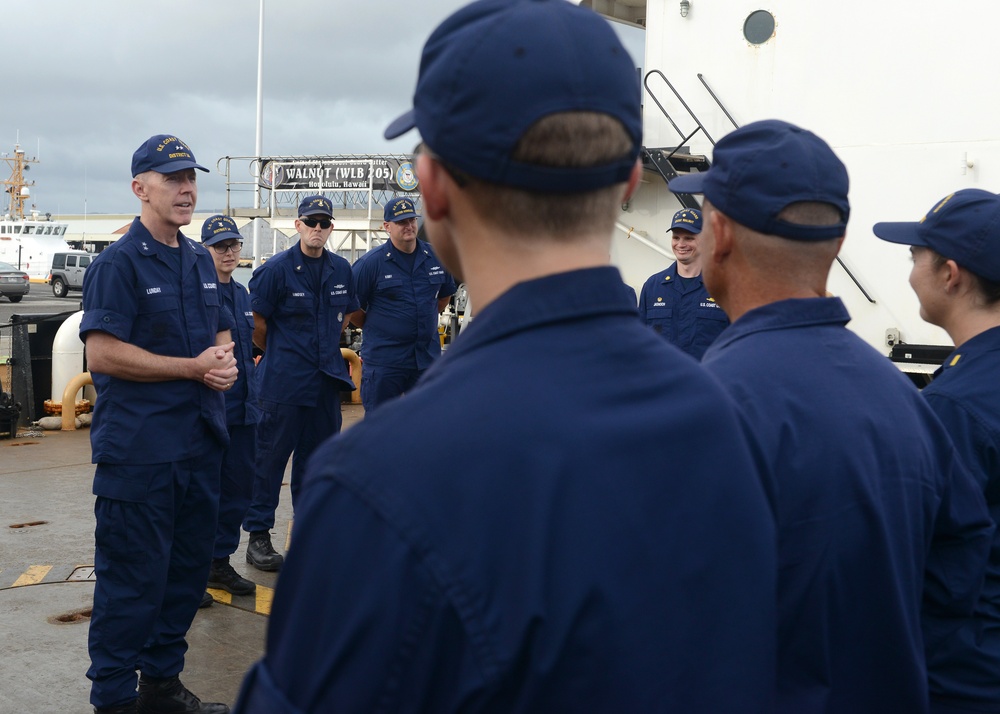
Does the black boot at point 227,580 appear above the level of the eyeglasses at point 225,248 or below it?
below

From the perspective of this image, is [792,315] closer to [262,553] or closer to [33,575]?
[262,553]

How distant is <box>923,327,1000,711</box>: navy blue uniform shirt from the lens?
1.97 meters

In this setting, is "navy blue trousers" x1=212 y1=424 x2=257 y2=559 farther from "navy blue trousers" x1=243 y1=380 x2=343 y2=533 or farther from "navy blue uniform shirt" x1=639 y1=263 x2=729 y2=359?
"navy blue uniform shirt" x1=639 y1=263 x2=729 y2=359

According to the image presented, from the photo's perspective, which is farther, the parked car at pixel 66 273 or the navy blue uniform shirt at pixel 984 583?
the parked car at pixel 66 273

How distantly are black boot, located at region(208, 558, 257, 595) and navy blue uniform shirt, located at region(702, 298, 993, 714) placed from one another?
13.4 ft

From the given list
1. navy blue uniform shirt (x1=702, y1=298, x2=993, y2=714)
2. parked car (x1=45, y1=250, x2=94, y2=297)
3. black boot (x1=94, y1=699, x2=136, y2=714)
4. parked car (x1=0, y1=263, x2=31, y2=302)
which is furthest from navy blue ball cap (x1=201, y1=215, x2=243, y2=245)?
parked car (x1=45, y1=250, x2=94, y2=297)

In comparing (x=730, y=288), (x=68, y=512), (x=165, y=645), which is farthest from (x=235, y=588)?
(x=730, y=288)

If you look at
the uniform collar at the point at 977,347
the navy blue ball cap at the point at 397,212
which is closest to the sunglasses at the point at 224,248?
the navy blue ball cap at the point at 397,212

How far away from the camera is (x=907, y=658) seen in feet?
5.18

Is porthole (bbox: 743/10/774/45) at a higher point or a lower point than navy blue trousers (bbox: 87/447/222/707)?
higher

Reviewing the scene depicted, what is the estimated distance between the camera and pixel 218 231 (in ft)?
18.5

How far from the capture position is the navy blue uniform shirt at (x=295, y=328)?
19.1 ft

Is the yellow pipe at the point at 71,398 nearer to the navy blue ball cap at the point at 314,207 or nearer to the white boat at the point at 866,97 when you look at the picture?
the navy blue ball cap at the point at 314,207

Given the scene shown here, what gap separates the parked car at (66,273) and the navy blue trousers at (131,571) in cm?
4210
